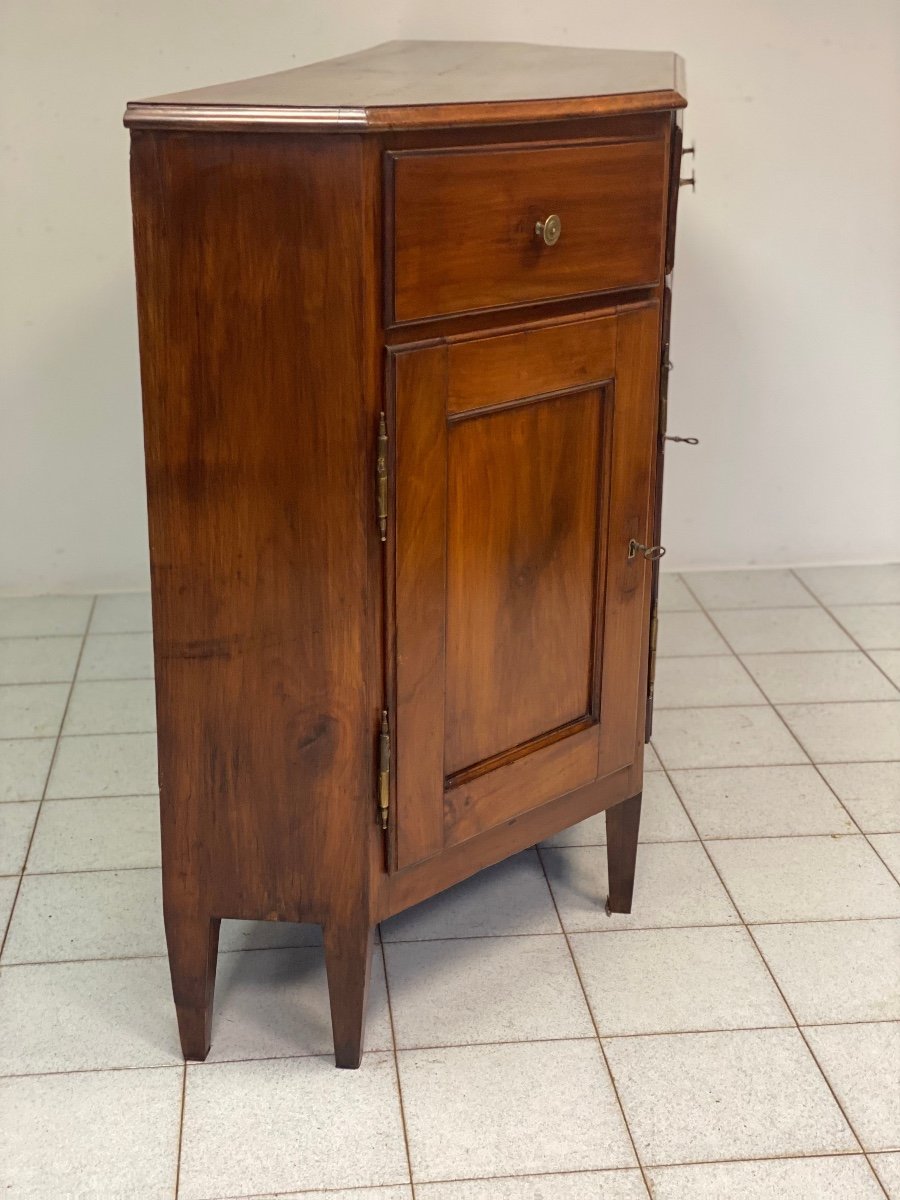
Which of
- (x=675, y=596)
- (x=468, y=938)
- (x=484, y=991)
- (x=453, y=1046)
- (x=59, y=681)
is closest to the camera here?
(x=453, y=1046)

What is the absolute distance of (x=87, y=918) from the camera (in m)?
2.36

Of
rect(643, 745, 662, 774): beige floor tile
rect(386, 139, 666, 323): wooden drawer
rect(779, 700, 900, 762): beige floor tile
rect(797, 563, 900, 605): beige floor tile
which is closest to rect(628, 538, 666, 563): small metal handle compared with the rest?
rect(386, 139, 666, 323): wooden drawer

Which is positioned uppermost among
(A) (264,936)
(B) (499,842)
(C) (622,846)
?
(B) (499,842)

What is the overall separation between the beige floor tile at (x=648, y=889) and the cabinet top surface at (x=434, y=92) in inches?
48.5

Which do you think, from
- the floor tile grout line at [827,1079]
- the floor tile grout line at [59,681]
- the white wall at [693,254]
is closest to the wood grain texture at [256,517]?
the floor tile grout line at [827,1079]

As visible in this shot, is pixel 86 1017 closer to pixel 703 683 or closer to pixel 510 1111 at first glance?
pixel 510 1111

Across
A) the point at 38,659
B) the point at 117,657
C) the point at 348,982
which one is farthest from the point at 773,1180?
the point at 38,659

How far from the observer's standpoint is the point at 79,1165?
1.83 meters

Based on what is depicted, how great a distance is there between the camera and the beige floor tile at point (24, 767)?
273 cm

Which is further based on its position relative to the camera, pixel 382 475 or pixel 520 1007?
pixel 520 1007

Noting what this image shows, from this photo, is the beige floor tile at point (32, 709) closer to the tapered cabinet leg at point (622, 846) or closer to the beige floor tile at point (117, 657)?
the beige floor tile at point (117, 657)

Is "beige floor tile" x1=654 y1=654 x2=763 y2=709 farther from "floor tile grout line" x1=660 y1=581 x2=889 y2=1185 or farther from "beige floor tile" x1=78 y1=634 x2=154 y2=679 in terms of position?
"beige floor tile" x1=78 y1=634 x2=154 y2=679

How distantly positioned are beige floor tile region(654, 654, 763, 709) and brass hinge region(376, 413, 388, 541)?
57.1 inches

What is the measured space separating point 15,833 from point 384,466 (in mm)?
1235
